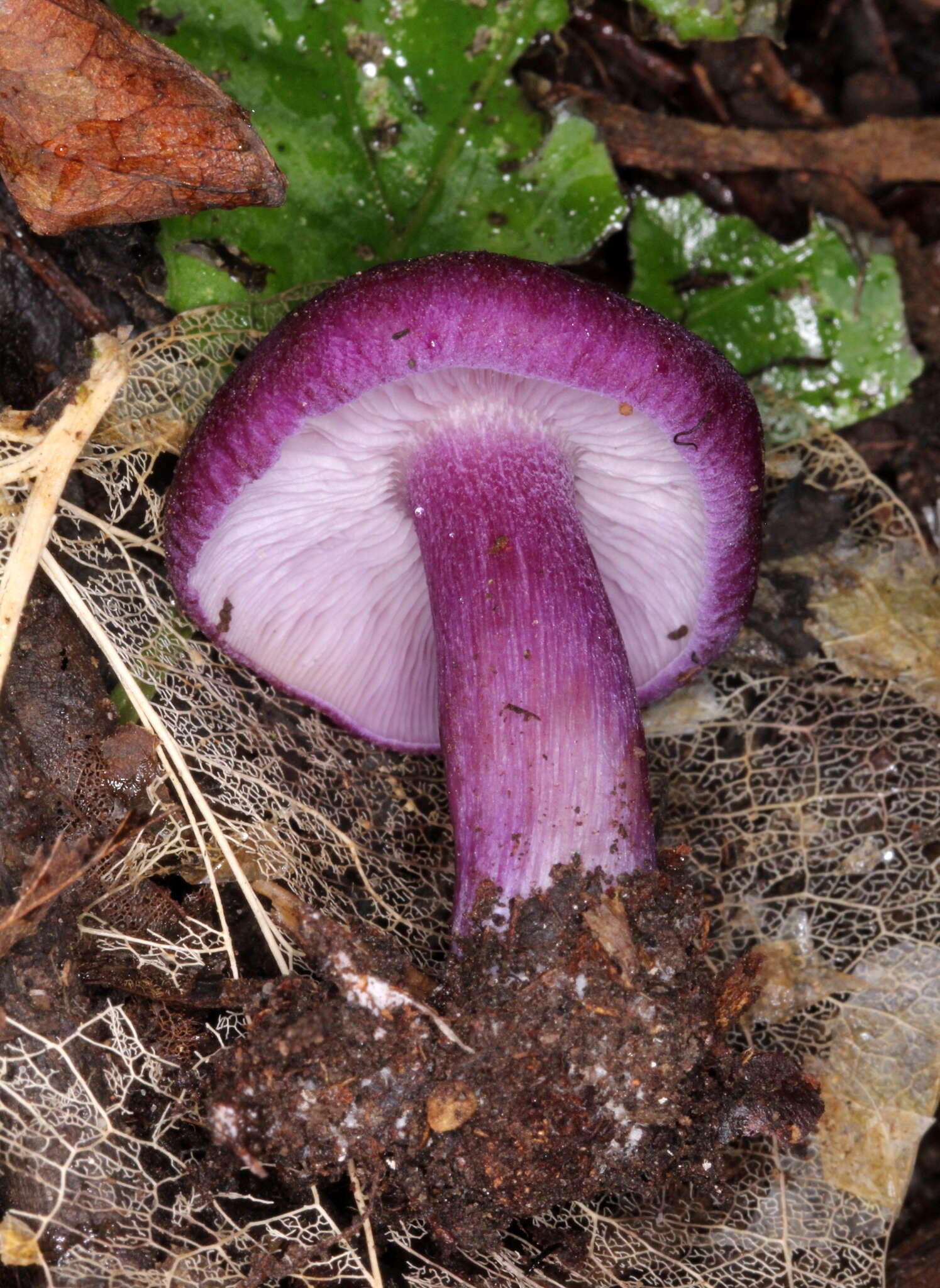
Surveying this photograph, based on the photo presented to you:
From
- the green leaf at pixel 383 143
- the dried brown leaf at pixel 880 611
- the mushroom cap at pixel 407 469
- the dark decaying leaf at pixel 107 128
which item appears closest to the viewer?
the mushroom cap at pixel 407 469

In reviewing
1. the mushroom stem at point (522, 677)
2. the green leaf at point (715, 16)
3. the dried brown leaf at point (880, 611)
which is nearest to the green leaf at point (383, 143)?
the green leaf at point (715, 16)

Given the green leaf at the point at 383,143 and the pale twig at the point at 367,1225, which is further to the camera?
the green leaf at the point at 383,143

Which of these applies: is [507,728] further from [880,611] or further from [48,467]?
[880,611]

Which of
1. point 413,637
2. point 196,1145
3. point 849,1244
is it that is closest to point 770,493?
point 413,637

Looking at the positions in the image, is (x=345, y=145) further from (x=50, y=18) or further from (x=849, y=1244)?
(x=849, y=1244)

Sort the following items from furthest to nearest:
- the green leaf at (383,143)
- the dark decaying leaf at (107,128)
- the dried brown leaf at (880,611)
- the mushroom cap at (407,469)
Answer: the dried brown leaf at (880,611) < the green leaf at (383,143) < the dark decaying leaf at (107,128) < the mushroom cap at (407,469)

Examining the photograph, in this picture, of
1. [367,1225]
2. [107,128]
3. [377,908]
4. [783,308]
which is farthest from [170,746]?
[783,308]

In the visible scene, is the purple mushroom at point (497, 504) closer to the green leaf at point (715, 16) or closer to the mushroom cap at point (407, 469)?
the mushroom cap at point (407, 469)
